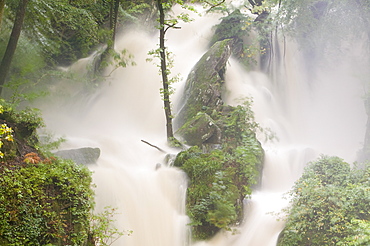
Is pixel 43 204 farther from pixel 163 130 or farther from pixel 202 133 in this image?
pixel 163 130

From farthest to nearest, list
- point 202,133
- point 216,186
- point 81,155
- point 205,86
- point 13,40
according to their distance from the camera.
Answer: point 205,86
point 202,133
point 81,155
point 13,40
point 216,186

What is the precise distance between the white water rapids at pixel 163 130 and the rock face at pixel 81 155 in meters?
0.34

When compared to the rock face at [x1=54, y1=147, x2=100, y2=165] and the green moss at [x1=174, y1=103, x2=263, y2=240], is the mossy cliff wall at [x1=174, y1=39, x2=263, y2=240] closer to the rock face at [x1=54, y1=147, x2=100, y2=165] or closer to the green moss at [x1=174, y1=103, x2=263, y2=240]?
the green moss at [x1=174, y1=103, x2=263, y2=240]

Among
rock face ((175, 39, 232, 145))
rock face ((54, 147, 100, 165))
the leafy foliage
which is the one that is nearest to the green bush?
rock face ((54, 147, 100, 165))

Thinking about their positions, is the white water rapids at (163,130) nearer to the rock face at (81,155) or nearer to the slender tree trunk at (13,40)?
the rock face at (81,155)

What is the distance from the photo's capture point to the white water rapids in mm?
7465

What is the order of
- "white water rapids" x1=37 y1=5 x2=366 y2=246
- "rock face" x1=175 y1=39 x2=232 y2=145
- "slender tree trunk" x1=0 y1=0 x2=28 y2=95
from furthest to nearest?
"rock face" x1=175 y1=39 x2=232 y2=145, "slender tree trunk" x1=0 y1=0 x2=28 y2=95, "white water rapids" x1=37 y1=5 x2=366 y2=246

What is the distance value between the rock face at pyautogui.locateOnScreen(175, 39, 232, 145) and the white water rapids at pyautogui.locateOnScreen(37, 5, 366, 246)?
3.29 feet

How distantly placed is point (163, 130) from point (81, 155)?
17.6 ft

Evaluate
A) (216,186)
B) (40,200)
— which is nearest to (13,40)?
(40,200)

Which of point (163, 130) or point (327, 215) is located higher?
point (163, 130)

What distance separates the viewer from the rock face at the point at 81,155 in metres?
8.05

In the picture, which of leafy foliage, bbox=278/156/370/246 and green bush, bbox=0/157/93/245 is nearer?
green bush, bbox=0/157/93/245

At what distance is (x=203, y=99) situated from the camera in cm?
1280
